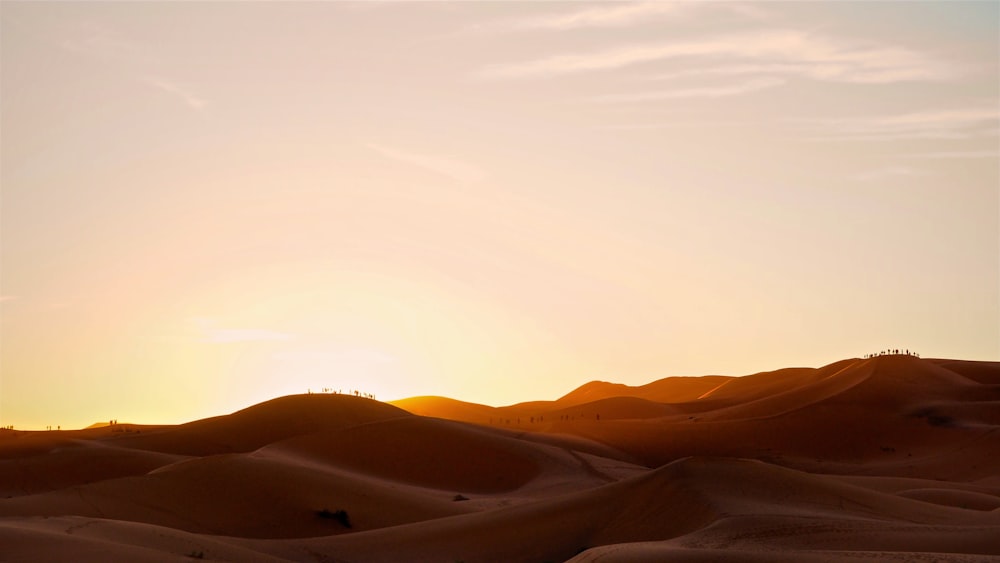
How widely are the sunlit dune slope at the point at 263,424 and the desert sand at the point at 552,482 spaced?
11 cm

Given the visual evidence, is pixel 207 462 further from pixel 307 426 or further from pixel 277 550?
pixel 307 426

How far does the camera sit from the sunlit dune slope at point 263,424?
134ft

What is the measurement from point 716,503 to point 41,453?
81.5 ft

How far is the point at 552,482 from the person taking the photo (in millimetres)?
35281

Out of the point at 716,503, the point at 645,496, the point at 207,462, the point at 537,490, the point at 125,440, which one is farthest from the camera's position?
the point at 125,440

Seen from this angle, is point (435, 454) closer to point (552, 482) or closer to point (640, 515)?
point (552, 482)

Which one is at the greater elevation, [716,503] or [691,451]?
[691,451]

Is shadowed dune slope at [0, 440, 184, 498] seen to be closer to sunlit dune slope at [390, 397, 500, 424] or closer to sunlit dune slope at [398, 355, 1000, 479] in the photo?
sunlit dune slope at [398, 355, 1000, 479]

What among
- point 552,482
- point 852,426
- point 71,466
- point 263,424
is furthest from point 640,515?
point 852,426

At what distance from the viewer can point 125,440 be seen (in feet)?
135

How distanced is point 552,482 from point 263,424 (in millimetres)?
13149

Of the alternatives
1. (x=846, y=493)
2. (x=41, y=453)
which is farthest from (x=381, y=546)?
(x=41, y=453)

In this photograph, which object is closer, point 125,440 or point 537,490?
point 537,490

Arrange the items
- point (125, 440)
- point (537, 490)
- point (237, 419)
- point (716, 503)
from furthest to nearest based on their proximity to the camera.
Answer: point (237, 419), point (125, 440), point (537, 490), point (716, 503)
